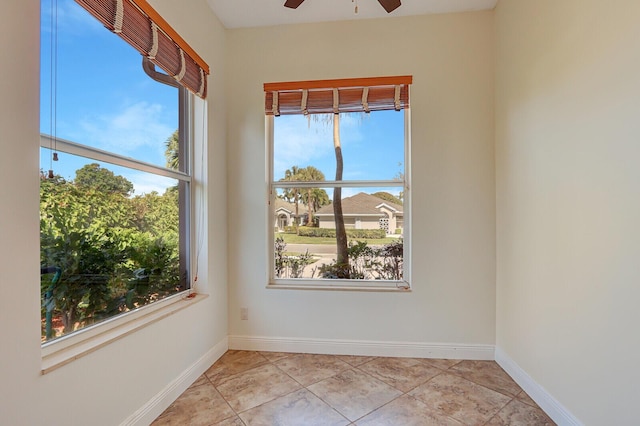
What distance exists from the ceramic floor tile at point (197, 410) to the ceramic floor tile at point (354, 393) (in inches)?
22.2

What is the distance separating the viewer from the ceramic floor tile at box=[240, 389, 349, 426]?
157 centimetres

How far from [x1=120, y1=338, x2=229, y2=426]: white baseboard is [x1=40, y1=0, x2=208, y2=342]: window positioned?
0.52m

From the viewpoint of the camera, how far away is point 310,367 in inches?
85.0

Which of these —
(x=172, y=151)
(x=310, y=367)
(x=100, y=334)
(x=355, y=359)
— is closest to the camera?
(x=100, y=334)

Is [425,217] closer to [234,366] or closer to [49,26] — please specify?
[234,366]

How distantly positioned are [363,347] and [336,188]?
4.41 feet

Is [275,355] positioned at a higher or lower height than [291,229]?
lower

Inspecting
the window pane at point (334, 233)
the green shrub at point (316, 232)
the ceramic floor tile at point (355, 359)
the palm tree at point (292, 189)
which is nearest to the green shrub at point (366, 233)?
the window pane at point (334, 233)

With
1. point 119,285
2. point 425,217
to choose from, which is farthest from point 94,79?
point 425,217

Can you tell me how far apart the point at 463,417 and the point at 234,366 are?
1.56 m

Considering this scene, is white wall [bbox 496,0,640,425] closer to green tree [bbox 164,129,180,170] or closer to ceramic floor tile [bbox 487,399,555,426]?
ceramic floor tile [bbox 487,399,555,426]

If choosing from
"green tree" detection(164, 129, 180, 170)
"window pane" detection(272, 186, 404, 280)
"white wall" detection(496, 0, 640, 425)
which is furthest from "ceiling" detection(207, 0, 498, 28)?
"window pane" detection(272, 186, 404, 280)

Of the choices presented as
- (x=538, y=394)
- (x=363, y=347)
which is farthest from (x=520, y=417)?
(x=363, y=347)

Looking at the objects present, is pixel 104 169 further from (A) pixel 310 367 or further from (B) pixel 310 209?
(A) pixel 310 367
